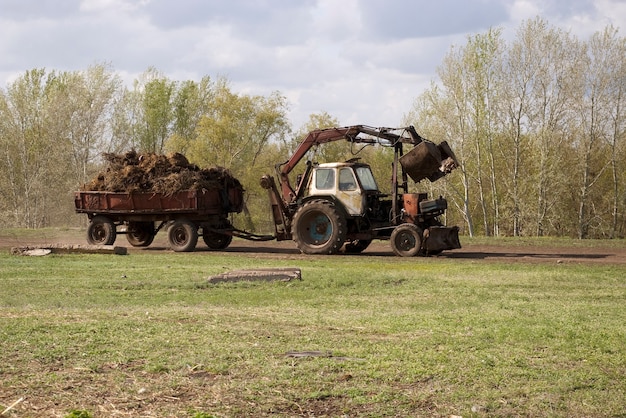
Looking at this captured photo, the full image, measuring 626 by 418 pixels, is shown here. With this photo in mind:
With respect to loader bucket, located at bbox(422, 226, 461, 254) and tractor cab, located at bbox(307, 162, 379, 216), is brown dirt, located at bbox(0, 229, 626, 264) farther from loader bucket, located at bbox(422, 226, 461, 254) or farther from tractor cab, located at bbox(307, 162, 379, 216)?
tractor cab, located at bbox(307, 162, 379, 216)

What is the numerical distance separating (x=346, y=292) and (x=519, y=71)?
95.0 ft

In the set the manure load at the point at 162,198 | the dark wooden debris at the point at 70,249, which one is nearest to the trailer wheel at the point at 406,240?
the manure load at the point at 162,198

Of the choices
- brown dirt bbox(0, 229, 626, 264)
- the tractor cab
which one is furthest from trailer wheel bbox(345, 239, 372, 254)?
the tractor cab

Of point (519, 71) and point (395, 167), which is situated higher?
point (519, 71)

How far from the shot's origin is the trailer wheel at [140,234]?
25.8 meters

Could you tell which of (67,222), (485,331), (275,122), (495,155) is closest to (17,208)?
(67,222)

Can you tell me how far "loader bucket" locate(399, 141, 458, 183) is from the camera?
21.7m

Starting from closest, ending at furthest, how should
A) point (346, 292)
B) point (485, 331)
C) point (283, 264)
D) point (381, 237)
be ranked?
point (485, 331) → point (346, 292) → point (283, 264) → point (381, 237)

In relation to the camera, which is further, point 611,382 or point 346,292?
point 346,292

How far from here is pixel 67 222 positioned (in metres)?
58.6

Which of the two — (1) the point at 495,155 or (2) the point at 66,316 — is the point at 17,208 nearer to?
(1) the point at 495,155

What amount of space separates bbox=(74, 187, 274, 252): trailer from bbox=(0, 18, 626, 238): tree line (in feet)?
43.7

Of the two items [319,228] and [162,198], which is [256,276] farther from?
[162,198]

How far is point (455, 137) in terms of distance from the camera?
41.7 meters
